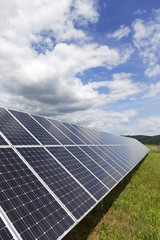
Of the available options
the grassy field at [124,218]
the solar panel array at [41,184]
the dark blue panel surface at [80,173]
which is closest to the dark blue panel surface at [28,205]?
the solar panel array at [41,184]

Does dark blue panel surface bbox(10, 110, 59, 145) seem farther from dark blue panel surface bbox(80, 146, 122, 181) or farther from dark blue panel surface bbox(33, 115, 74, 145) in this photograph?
dark blue panel surface bbox(80, 146, 122, 181)

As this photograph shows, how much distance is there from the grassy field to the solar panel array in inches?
81.9

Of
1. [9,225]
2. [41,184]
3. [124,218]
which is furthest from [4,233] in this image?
[124,218]

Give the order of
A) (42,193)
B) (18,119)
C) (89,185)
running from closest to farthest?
(42,193) < (89,185) < (18,119)

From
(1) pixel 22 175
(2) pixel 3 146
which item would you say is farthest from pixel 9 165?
(2) pixel 3 146

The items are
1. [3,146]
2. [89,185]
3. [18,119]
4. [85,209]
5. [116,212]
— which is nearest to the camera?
[85,209]

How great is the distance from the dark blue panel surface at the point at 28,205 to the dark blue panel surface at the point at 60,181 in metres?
0.51

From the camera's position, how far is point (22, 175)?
6605 mm

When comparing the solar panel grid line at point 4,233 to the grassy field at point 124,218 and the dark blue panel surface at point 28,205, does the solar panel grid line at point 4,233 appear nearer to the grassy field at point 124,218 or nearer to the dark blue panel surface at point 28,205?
the dark blue panel surface at point 28,205

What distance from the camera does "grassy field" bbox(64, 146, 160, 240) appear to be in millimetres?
8625

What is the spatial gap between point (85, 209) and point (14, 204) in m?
3.18

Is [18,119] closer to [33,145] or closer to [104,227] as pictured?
[33,145]

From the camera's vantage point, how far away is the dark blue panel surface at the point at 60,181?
685 centimetres

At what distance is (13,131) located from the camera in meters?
9.70
